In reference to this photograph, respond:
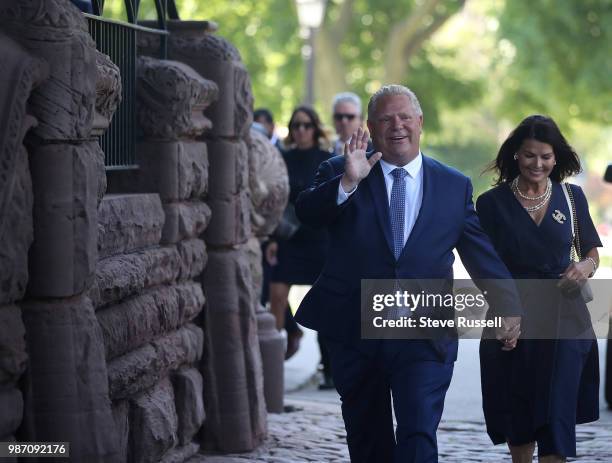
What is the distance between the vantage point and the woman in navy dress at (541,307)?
7.73 m

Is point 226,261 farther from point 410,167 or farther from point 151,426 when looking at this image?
point 410,167

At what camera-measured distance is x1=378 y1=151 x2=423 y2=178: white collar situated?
6855 millimetres

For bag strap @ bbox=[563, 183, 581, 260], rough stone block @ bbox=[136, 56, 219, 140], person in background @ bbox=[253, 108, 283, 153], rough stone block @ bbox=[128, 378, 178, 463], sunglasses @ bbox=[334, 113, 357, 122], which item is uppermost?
person in background @ bbox=[253, 108, 283, 153]

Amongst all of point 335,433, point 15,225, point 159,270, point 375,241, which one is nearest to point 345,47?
point 335,433

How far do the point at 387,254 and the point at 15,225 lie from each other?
1.79 m

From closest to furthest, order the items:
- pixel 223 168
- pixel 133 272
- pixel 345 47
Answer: pixel 133 272, pixel 223 168, pixel 345 47

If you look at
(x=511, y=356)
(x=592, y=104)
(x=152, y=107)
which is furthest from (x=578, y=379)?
(x=592, y=104)

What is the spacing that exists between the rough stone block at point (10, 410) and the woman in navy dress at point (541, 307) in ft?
9.40

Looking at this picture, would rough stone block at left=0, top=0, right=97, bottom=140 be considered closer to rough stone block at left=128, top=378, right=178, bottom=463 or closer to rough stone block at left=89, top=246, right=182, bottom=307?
rough stone block at left=89, top=246, right=182, bottom=307

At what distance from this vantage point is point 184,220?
8266 mm

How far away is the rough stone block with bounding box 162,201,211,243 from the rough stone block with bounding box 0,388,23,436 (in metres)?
2.49

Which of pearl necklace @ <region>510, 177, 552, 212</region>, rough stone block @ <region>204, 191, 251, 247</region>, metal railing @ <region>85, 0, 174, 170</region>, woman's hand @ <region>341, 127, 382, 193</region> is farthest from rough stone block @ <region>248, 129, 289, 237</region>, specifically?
woman's hand @ <region>341, 127, 382, 193</region>

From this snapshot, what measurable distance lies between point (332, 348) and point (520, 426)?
1.37 meters

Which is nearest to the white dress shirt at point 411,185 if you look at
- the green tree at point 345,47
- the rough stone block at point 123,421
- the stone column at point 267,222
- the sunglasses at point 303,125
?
the rough stone block at point 123,421
